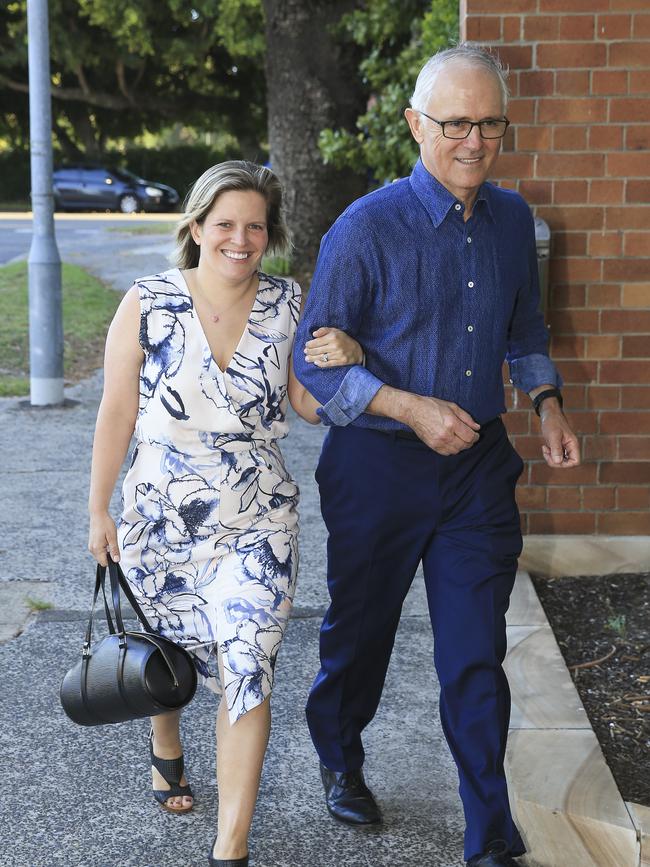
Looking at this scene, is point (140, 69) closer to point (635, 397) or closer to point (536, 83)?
point (536, 83)

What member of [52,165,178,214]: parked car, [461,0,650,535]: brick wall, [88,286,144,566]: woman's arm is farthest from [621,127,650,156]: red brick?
[52,165,178,214]: parked car

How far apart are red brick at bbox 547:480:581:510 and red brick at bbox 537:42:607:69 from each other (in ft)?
5.50

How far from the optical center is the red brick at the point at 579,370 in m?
5.05

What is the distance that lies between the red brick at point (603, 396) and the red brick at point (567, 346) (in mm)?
150

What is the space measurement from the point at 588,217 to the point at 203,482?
2.41 meters

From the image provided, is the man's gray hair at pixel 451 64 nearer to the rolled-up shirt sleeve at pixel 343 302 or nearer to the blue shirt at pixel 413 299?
the blue shirt at pixel 413 299

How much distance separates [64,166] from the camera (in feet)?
114

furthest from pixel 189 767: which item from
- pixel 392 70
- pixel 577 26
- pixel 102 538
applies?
pixel 392 70

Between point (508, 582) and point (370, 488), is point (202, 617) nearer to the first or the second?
point (370, 488)

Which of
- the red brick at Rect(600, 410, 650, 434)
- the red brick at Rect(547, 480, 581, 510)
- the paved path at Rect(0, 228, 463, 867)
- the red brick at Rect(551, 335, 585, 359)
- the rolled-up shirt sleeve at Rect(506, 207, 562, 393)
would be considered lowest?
the paved path at Rect(0, 228, 463, 867)

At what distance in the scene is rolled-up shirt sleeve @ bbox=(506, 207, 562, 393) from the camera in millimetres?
3354

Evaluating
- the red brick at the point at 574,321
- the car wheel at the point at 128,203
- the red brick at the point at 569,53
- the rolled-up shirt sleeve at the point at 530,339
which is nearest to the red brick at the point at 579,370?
the red brick at the point at 574,321

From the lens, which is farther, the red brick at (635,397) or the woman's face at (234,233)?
the red brick at (635,397)

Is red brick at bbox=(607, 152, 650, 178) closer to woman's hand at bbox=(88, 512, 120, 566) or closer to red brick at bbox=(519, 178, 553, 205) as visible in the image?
red brick at bbox=(519, 178, 553, 205)
